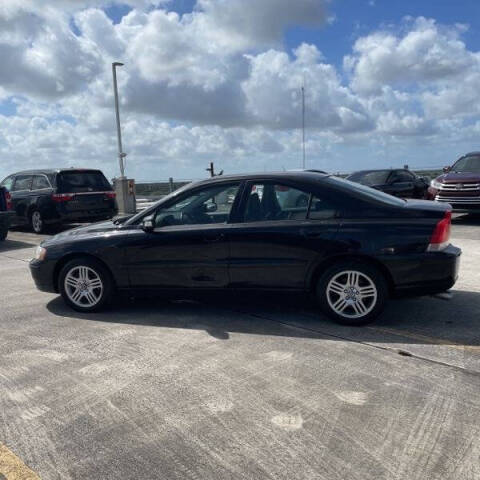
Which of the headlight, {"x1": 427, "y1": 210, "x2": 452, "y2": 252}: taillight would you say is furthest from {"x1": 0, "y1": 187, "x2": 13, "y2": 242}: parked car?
{"x1": 427, "y1": 210, "x2": 452, "y2": 252}: taillight

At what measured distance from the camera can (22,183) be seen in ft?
44.9

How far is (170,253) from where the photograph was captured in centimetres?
517

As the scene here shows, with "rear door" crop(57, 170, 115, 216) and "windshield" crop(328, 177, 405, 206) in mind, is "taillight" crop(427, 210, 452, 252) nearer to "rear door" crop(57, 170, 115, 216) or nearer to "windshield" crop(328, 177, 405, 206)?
"windshield" crop(328, 177, 405, 206)

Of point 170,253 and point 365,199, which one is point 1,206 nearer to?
point 170,253

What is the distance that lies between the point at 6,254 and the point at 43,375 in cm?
730

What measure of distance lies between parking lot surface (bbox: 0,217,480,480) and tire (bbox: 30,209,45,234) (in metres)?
8.15

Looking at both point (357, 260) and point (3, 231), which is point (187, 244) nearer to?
point (357, 260)

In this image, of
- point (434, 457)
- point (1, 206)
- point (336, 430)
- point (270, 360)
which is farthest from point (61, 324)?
point (1, 206)

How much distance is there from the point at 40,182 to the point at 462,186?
1120 cm

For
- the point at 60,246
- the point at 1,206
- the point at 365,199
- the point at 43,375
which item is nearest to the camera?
the point at 43,375

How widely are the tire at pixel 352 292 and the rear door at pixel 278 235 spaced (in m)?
0.21

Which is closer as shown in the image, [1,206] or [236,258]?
[236,258]

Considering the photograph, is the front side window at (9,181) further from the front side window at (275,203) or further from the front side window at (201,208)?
the front side window at (275,203)

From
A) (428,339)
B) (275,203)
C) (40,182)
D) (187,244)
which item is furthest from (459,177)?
(40,182)
